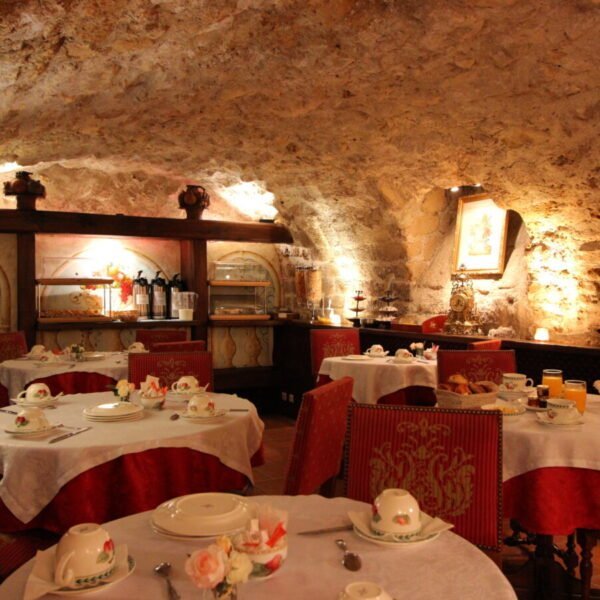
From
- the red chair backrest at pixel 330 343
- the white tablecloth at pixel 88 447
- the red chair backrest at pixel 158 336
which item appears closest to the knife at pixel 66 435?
the white tablecloth at pixel 88 447

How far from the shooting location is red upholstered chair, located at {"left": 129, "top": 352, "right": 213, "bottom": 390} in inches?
139

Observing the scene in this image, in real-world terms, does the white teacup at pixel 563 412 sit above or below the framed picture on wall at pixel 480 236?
below

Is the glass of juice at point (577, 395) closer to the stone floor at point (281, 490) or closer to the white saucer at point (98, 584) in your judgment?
the stone floor at point (281, 490)

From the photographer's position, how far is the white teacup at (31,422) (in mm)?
2312

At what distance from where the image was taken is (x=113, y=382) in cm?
443

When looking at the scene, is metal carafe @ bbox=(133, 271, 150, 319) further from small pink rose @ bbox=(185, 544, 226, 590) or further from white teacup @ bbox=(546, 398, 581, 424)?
small pink rose @ bbox=(185, 544, 226, 590)

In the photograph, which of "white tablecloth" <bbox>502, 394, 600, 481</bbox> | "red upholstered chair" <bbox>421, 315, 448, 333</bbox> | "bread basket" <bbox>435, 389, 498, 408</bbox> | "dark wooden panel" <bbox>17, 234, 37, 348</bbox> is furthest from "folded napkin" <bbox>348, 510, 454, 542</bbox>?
"dark wooden panel" <bbox>17, 234, 37, 348</bbox>

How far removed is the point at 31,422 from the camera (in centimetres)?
233

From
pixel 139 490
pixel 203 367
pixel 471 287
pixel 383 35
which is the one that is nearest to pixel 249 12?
pixel 383 35

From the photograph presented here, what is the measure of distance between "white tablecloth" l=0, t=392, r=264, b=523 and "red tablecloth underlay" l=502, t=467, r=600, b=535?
1.04 metres

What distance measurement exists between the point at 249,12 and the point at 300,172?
238 centimetres

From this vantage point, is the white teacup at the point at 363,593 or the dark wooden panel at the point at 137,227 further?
the dark wooden panel at the point at 137,227

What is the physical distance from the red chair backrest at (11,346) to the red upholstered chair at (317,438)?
3.33 meters

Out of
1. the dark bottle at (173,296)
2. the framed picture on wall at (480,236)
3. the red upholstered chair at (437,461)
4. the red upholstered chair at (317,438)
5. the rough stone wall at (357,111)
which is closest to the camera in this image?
the red upholstered chair at (437,461)
